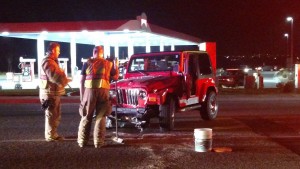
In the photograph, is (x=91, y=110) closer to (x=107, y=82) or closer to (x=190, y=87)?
(x=107, y=82)

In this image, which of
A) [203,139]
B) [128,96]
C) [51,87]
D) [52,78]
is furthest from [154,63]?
[203,139]

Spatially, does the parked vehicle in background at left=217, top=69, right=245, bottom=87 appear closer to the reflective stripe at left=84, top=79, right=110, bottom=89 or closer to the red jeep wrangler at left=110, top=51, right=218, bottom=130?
the red jeep wrangler at left=110, top=51, right=218, bottom=130

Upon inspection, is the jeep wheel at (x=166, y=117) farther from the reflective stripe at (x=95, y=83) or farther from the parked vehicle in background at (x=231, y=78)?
A: the parked vehicle in background at (x=231, y=78)

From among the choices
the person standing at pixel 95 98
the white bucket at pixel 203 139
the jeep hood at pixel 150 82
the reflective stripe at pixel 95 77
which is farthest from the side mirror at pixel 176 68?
the white bucket at pixel 203 139

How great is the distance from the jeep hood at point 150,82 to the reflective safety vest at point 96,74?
2259mm

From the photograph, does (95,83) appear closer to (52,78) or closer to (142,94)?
(52,78)

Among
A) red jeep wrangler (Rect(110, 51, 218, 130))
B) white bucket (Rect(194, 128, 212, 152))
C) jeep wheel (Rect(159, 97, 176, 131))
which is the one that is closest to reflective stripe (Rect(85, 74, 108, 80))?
red jeep wrangler (Rect(110, 51, 218, 130))

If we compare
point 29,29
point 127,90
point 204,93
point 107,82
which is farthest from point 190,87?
point 29,29

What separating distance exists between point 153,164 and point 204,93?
21.3ft

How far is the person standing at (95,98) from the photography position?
34.8 feet

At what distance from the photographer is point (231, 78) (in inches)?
1404

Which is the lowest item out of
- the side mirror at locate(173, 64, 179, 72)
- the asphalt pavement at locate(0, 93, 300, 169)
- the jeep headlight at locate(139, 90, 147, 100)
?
the asphalt pavement at locate(0, 93, 300, 169)

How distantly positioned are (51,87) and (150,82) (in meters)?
2.78

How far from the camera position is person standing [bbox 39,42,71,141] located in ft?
36.7
